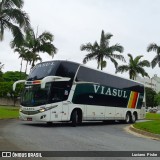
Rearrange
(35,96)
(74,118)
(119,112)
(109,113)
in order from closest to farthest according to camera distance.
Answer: (35,96) < (74,118) < (109,113) < (119,112)

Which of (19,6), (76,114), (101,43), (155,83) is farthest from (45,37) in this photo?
(155,83)

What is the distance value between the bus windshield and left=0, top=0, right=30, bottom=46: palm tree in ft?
30.3

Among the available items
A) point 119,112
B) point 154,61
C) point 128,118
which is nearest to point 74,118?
point 119,112

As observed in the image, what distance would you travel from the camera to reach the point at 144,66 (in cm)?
5678

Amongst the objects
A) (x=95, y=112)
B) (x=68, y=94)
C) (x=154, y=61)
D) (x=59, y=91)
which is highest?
(x=154, y=61)

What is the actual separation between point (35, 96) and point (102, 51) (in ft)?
92.8

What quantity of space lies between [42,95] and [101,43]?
29360 millimetres

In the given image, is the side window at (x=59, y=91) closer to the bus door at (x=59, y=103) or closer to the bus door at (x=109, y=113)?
the bus door at (x=59, y=103)

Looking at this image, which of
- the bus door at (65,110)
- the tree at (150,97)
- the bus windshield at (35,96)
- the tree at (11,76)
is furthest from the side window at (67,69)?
the tree at (150,97)

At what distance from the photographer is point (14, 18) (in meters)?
28.8

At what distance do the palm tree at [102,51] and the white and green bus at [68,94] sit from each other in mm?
20664

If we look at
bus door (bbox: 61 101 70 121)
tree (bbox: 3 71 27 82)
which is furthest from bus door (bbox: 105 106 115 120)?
tree (bbox: 3 71 27 82)

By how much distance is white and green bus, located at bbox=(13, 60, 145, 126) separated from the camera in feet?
64.4

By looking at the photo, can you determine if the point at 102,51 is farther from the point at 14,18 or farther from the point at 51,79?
the point at 51,79
